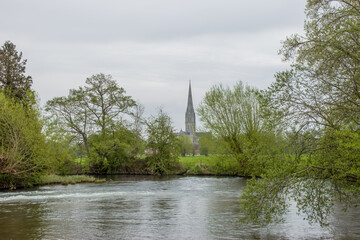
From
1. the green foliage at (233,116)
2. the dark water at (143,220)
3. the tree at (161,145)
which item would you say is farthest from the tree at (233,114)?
the dark water at (143,220)

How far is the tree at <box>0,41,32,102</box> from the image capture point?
151 feet

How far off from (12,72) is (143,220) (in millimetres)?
37083

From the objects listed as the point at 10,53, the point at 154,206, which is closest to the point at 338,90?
the point at 154,206

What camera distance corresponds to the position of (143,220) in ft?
57.7

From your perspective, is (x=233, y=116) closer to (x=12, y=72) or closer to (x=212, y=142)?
(x=212, y=142)

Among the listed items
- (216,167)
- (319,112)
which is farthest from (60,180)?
(319,112)

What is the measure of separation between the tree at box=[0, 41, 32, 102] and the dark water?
928 inches

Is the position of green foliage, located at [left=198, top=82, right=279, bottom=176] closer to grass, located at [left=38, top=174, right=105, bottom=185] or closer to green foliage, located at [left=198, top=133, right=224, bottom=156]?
green foliage, located at [left=198, top=133, right=224, bottom=156]

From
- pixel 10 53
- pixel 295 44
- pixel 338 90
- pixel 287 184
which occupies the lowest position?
pixel 287 184

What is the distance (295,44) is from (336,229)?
304 inches

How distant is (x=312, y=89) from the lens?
546 inches

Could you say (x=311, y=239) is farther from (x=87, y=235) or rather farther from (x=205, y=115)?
(x=205, y=115)

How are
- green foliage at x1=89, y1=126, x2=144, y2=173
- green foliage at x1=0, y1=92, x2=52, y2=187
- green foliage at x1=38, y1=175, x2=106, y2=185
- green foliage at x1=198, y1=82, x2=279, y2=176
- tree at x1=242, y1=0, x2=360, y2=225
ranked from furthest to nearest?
green foliage at x1=89, y1=126, x2=144, y2=173 → green foliage at x1=198, y1=82, x2=279, y2=176 → green foliage at x1=38, y1=175, x2=106, y2=185 → green foliage at x1=0, y1=92, x2=52, y2=187 → tree at x1=242, y1=0, x2=360, y2=225

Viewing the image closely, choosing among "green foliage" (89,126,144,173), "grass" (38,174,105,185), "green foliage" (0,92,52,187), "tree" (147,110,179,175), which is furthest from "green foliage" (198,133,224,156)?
"green foliage" (0,92,52,187)
